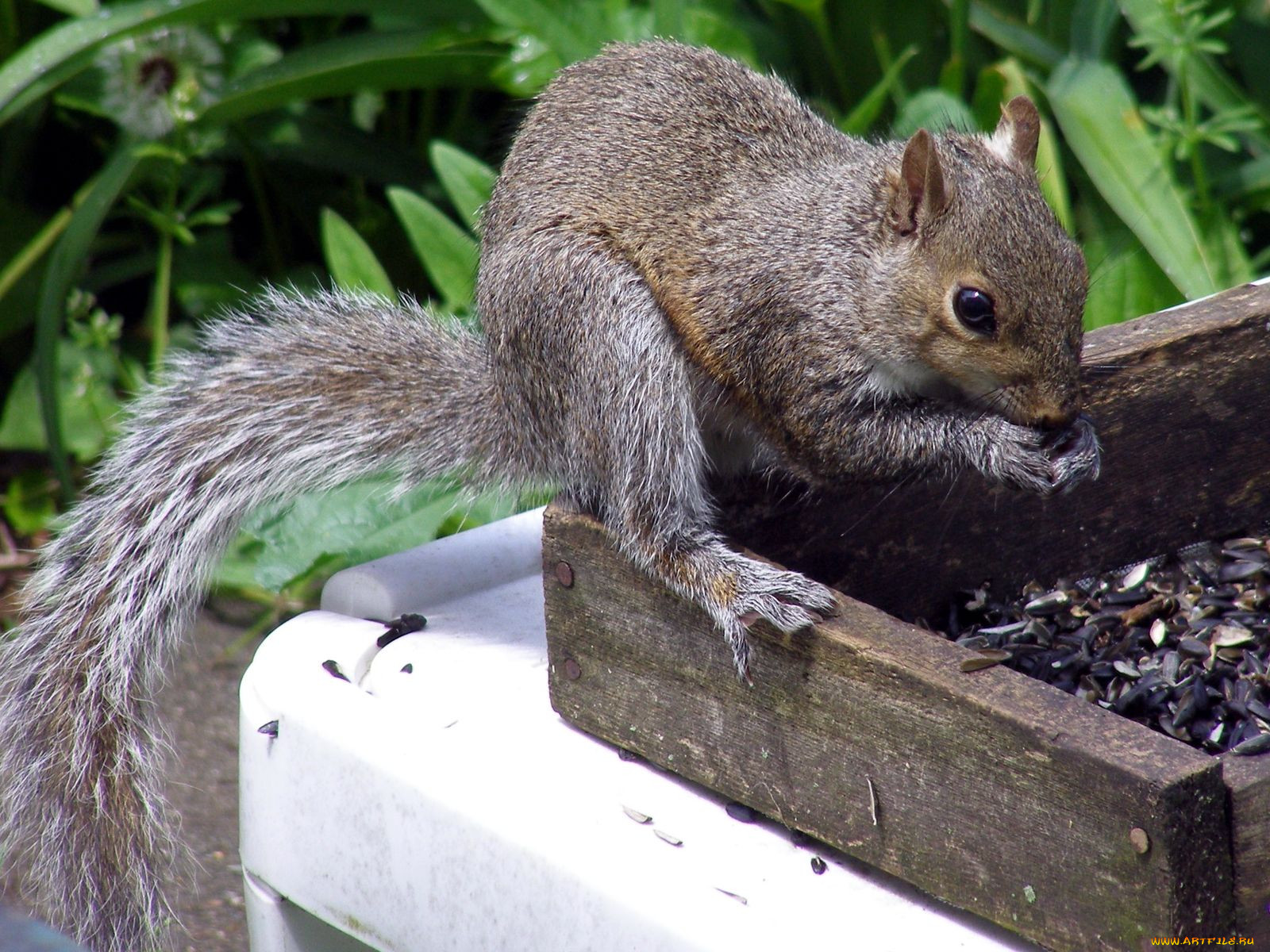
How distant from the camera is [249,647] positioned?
9.17ft

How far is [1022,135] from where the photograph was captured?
1.48m

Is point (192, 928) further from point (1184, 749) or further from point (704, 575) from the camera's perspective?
point (1184, 749)

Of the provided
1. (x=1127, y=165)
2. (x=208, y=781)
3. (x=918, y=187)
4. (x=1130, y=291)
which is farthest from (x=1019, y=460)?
(x=208, y=781)

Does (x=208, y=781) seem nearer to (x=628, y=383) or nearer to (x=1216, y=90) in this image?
(x=628, y=383)

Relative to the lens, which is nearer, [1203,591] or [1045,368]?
[1045,368]

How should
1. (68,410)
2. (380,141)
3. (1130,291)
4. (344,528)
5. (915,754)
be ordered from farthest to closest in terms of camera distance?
1. (380,141)
2. (68,410)
3. (1130,291)
4. (344,528)
5. (915,754)

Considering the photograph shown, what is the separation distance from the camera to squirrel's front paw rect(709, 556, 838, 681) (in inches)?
45.8

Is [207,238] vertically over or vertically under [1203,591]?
under

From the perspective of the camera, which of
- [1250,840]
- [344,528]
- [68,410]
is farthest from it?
[68,410]

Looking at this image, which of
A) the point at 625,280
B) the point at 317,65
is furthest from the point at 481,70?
the point at 625,280

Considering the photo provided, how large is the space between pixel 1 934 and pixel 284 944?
871mm

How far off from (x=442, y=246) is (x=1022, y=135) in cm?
125

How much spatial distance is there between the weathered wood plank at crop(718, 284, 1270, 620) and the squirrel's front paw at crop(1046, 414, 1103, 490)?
0.12m

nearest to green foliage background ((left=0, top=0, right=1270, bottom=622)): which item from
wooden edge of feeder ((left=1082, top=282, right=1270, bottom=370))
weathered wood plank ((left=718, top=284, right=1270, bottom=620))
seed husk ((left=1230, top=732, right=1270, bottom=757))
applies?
weathered wood plank ((left=718, top=284, right=1270, bottom=620))
